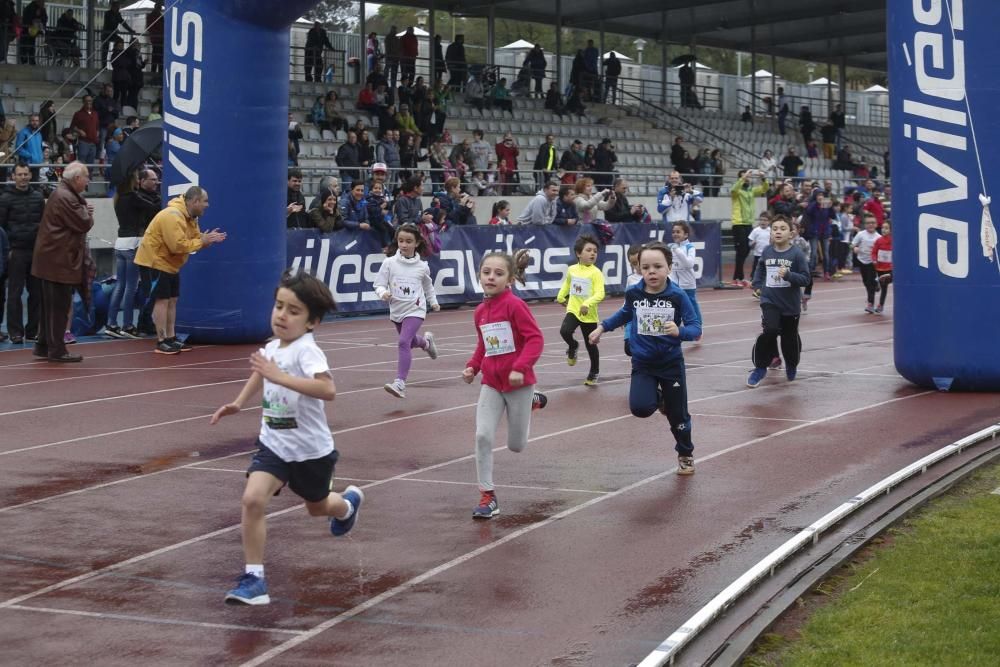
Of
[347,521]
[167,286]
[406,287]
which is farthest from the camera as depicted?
[167,286]

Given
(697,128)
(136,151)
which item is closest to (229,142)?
(136,151)

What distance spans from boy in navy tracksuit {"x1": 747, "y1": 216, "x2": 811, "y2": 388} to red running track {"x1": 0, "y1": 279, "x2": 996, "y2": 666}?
15.1 inches

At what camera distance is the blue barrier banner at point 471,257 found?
69.3ft

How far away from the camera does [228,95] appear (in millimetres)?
16641

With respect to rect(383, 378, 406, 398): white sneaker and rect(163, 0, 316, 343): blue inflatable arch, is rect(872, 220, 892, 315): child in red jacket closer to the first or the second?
rect(163, 0, 316, 343): blue inflatable arch

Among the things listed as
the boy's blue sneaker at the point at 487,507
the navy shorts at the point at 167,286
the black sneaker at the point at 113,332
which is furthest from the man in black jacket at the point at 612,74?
the boy's blue sneaker at the point at 487,507

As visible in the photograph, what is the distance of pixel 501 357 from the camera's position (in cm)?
847

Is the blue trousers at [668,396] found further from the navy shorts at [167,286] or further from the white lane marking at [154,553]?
the navy shorts at [167,286]

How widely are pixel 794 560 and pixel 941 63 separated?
23.7 feet

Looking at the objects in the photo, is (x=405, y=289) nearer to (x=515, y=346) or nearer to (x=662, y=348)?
(x=662, y=348)

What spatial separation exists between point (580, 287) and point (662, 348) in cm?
482

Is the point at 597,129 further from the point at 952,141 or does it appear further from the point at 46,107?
the point at 952,141

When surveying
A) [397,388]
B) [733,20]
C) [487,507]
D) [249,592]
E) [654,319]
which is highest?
[733,20]

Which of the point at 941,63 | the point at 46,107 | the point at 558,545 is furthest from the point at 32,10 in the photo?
the point at 558,545
